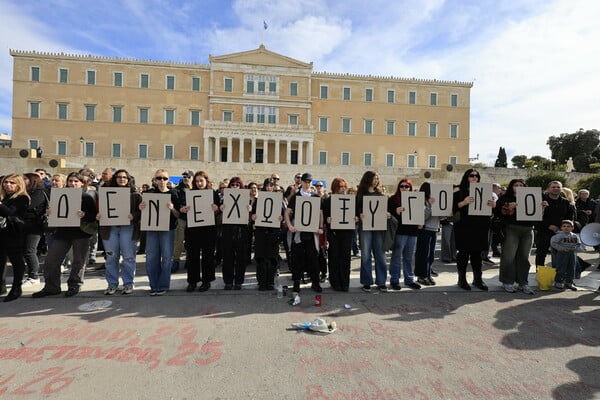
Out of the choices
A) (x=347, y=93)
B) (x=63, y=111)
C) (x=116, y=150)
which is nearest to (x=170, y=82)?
(x=116, y=150)

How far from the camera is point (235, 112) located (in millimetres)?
43781

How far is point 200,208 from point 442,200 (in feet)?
13.7

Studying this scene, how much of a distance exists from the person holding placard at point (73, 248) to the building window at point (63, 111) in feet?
146

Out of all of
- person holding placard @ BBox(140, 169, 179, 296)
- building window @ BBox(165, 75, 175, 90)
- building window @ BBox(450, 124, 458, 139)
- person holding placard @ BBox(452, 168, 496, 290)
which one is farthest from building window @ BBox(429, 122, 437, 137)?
person holding placard @ BBox(140, 169, 179, 296)

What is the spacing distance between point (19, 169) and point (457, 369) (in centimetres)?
2963

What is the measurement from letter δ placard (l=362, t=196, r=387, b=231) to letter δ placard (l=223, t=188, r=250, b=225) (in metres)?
1.98

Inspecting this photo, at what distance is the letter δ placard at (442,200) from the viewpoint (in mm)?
6078

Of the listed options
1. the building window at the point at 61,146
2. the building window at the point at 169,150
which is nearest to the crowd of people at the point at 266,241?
the building window at the point at 169,150

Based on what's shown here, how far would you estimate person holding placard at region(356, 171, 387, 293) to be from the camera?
576cm

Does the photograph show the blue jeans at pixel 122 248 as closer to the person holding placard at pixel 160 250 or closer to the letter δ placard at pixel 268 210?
the person holding placard at pixel 160 250

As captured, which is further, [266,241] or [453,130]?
[453,130]

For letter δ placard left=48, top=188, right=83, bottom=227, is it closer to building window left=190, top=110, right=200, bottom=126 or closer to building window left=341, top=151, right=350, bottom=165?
building window left=190, top=110, right=200, bottom=126

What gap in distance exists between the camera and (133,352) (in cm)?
351

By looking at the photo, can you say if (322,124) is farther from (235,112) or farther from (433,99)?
(433,99)
